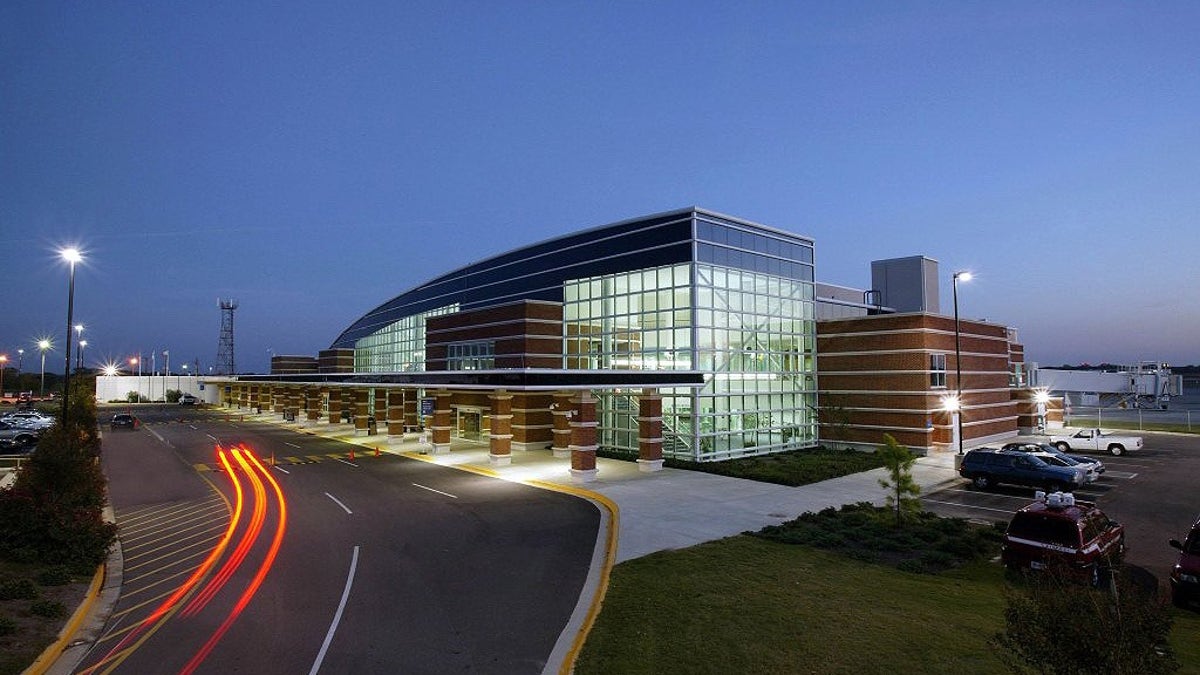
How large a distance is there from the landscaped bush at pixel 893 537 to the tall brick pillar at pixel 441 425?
75.5ft

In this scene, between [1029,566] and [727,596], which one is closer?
[727,596]

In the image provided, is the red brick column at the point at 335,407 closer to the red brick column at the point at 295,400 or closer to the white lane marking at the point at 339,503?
the red brick column at the point at 295,400

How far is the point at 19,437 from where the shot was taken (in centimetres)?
4091

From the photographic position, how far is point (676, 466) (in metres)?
31.2

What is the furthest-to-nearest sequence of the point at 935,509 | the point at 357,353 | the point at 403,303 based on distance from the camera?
the point at 357,353
the point at 403,303
the point at 935,509

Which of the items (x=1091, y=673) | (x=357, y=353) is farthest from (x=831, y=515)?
(x=357, y=353)

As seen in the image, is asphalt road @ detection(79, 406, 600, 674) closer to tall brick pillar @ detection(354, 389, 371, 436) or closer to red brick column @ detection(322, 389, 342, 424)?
tall brick pillar @ detection(354, 389, 371, 436)

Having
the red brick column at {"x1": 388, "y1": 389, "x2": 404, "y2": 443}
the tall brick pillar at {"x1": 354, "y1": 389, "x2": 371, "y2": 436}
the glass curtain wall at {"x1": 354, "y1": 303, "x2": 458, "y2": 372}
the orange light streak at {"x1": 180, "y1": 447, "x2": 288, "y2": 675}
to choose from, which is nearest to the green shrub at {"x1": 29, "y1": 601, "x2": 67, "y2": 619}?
the orange light streak at {"x1": 180, "y1": 447, "x2": 288, "y2": 675}

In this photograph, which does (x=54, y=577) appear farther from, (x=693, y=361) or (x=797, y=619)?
(x=693, y=361)

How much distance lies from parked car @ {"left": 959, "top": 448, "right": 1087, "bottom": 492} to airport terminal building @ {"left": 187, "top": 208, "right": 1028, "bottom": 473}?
825 centimetres

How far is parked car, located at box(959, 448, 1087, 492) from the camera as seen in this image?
24109 millimetres

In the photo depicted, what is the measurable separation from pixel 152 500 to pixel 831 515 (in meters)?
25.7

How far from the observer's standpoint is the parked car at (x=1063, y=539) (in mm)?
13148

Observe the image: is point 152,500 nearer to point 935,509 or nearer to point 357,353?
point 935,509
